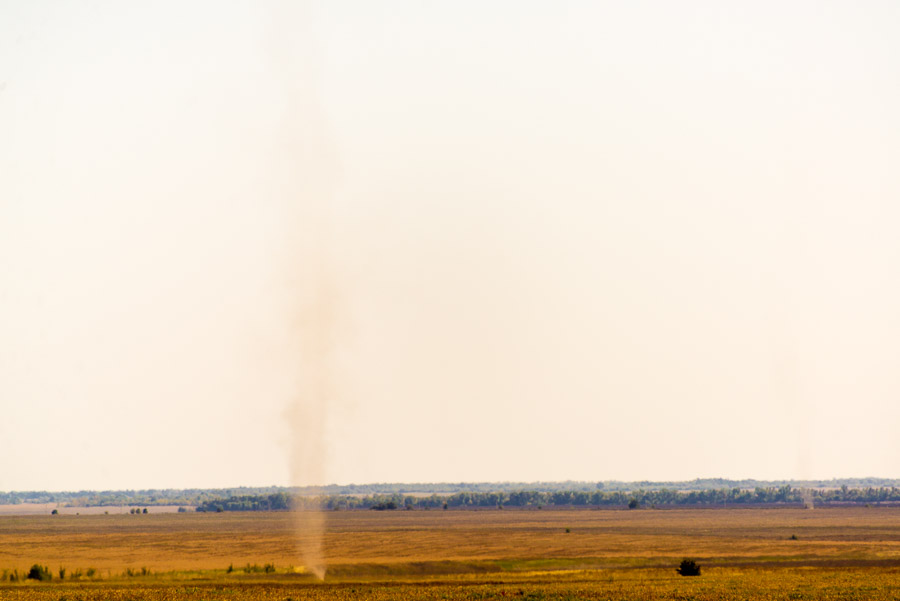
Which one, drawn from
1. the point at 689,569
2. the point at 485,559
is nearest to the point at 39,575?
the point at 485,559

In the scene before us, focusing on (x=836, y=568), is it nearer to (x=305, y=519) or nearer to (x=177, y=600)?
(x=177, y=600)

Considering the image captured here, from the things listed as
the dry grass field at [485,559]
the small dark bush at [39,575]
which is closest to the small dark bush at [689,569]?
the dry grass field at [485,559]

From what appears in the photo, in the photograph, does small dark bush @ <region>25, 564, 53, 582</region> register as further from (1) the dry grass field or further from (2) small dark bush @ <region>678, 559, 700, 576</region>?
(2) small dark bush @ <region>678, 559, 700, 576</region>

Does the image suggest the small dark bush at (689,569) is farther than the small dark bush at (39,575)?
No

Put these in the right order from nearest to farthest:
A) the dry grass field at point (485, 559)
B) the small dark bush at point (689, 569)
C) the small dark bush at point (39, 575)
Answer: the dry grass field at point (485, 559) → the small dark bush at point (689, 569) → the small dark bush at point (39, 575)

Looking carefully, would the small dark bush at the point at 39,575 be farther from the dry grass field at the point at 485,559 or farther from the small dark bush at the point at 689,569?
the small dark bush at the point at 689,569

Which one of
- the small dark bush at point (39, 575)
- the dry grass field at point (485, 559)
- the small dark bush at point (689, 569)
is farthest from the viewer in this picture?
the small dark bush at point (39, 575)

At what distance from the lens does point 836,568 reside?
90.4 metres

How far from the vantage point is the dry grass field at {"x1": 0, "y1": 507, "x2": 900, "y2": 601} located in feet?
238

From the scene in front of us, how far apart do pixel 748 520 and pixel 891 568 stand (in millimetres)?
97377

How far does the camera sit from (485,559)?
106 meters

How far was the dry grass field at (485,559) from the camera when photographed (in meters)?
72.6

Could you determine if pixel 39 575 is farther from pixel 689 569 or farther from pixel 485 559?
pixel 689 569

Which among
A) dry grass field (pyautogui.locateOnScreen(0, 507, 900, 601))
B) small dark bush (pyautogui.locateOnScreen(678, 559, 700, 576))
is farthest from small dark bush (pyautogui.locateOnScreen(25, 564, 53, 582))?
small dark bush (pyautogui.locateOnScreen(678, 559, 700, 576))
